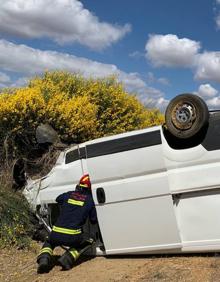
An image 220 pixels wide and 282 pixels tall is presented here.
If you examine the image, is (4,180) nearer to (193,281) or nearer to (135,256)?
(135,256)

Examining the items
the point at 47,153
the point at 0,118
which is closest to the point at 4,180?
the point at 47,153

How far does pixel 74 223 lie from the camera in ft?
21.7

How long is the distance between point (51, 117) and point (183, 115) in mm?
4906

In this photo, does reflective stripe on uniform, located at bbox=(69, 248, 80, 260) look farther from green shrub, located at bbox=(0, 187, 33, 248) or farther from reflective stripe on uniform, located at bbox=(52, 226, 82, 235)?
green shrub, located at bbox=(0, 187, 33, 248)

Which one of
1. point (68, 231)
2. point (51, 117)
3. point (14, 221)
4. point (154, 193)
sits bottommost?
point (68, 231)

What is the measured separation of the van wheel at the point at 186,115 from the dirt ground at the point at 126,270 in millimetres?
1505

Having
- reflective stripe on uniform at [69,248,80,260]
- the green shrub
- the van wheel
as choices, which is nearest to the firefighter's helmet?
reflective stripe on uniform at [69,248,80,260]

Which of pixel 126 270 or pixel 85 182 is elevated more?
pixel 85 182

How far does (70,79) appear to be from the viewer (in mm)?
13227

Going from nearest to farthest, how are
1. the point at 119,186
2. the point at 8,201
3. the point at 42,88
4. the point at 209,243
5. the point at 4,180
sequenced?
the point at 209,243
the point at 119,186
the point at 8,201
the point at 4,180
the point at 42,88

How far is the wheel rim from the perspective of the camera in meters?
5.84

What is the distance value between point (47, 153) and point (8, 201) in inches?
61.1

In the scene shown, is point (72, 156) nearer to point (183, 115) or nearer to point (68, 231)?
point (68, 231)

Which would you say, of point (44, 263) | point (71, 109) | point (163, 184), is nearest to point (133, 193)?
point (163, 184)
